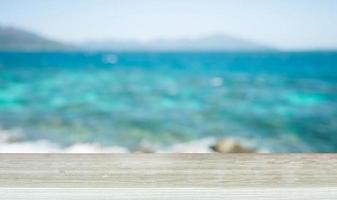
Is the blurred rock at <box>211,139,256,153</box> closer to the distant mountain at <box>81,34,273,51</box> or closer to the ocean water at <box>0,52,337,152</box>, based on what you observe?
the ocean water at <box>0,52,337,152</box>

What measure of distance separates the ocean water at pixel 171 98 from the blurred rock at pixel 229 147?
0.7 inches

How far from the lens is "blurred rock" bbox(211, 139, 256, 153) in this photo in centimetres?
73

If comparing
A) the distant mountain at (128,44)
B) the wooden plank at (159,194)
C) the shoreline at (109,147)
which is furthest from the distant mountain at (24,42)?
the wooden plank at (159,194)

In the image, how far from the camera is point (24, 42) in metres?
0.90

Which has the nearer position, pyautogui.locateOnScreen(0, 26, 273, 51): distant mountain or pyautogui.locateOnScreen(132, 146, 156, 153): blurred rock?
pyautogui.locateOnScreen(132, 146, 156, 153): blurred rock

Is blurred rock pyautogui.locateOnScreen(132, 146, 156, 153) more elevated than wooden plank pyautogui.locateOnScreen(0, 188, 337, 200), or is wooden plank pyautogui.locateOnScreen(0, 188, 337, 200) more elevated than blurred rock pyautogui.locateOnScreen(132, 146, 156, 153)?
blurred rock pyautogui.locateOnScreen(132, 146, 156, 153)

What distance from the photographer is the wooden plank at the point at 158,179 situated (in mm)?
668

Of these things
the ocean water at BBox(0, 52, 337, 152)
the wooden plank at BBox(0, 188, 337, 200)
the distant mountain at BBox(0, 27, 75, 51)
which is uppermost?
the distant mountain at BBox(0, 27, 75, 51)

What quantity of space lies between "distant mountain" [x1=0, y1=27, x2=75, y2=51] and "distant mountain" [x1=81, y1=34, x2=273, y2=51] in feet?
0.24

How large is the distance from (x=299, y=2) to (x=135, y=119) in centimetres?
42

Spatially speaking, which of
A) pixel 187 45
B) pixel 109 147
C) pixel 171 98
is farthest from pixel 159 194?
pixel 187 45

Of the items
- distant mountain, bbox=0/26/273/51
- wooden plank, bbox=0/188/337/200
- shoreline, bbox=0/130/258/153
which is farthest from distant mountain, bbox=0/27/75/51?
wooden plank, bbox=0/188/337/200

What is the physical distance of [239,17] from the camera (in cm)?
86

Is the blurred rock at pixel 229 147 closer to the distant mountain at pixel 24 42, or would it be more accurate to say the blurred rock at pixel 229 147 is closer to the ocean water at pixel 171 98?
the ocean water at pixel 171 98
